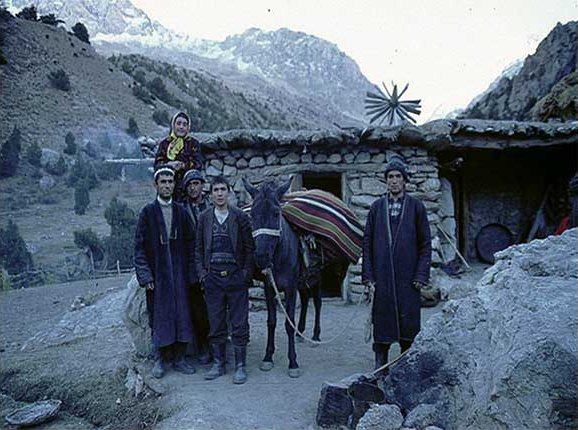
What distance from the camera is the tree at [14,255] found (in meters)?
16.2

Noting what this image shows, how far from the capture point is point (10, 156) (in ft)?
78.9

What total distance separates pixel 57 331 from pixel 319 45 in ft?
344

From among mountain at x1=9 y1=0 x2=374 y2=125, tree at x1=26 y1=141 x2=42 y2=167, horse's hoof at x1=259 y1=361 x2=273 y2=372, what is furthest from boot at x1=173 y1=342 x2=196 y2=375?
mountain at x1=9 y1=0 x2=374 y2=125

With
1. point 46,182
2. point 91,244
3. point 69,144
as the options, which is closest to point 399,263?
point 91,244

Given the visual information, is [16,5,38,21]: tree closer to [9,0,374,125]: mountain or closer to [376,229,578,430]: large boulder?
[9,0,374,125]: mountain

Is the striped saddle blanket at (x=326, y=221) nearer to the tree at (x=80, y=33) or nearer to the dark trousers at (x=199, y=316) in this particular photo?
the dark trousers at (x=199, y=316)

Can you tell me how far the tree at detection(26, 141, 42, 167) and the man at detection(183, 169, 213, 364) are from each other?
22802 millimetres

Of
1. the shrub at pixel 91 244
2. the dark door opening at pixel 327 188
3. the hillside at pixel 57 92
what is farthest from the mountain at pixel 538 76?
the hillside at pixel 57 92

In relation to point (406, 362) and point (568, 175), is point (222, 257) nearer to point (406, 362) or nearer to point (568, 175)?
point (406, 362)

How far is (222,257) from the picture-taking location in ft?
14.4

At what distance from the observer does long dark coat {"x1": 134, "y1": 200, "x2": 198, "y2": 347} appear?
4.52m

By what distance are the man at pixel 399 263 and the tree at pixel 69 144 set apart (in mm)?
25737

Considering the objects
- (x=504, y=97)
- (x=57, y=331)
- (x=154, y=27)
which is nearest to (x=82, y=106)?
(x=504, y=97)

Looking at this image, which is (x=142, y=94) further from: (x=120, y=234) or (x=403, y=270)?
(x=403, y=270)
